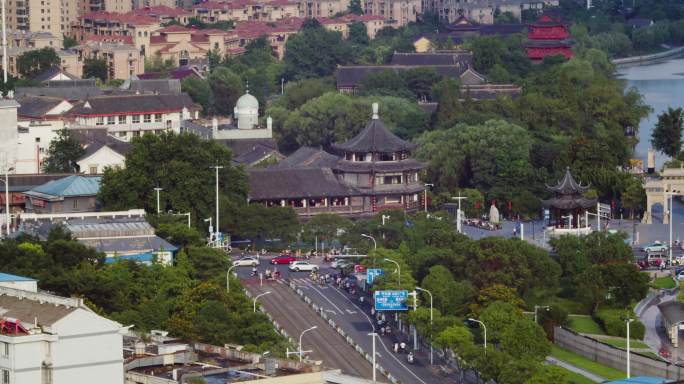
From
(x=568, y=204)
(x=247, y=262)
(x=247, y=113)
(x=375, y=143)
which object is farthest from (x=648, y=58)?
(x=247, y=262)

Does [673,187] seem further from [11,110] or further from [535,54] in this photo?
[535,54]

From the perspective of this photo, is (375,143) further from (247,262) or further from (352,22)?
(352,22)

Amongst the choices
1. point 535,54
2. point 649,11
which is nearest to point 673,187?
point 535,54

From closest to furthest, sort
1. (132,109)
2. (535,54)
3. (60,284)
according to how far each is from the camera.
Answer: (60,284), (132,109), (535,54)

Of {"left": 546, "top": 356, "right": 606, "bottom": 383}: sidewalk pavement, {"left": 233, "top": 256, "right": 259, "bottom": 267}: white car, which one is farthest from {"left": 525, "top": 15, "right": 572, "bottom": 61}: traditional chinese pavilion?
{"left": 546, "top": 356, "right": 606, "bottom": 383}: sidewalk pavement

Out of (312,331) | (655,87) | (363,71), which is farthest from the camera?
(655,87)

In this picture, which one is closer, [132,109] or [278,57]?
[132,109]
